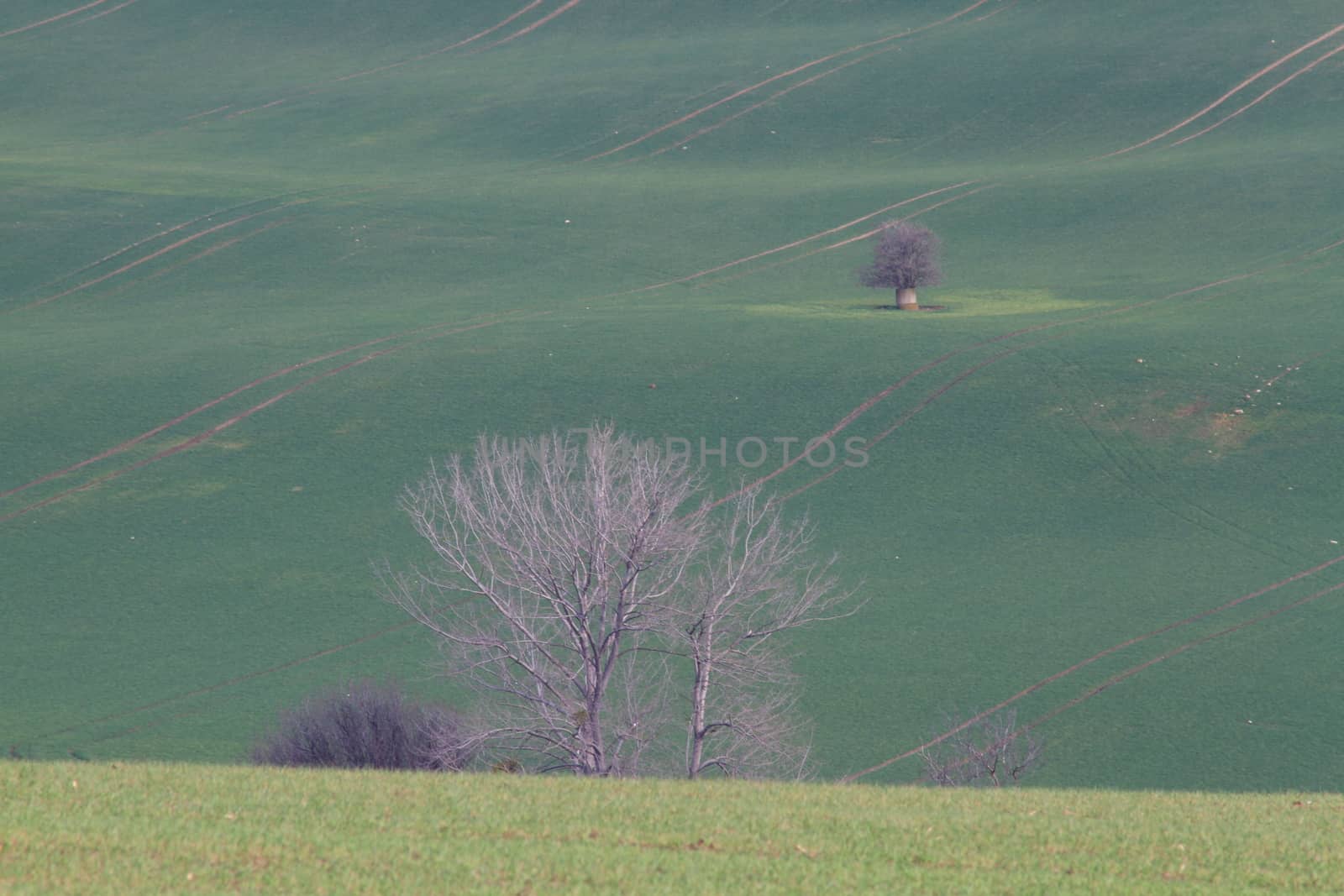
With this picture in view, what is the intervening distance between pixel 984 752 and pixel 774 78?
179 ft

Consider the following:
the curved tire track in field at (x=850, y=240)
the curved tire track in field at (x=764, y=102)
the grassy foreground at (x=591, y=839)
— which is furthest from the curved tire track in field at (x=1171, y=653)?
the curved tire track in field at (x=764, y=102)

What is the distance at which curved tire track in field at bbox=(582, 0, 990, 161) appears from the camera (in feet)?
231

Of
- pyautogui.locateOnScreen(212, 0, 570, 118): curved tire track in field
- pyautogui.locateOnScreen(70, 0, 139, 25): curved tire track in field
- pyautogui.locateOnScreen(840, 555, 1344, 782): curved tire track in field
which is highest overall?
pyautogui.locateOnScreen(70, 0, 139, 25): curved tire track in field

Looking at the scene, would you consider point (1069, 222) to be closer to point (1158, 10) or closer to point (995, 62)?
point (995, 62)

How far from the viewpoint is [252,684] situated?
28906 mm

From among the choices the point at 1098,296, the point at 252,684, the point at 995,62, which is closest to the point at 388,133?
the point at 995,62

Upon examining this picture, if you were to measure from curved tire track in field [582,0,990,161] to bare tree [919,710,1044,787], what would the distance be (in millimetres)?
46052

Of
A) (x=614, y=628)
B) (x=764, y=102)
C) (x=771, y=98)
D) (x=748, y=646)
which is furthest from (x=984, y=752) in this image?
(x=771, y=98)

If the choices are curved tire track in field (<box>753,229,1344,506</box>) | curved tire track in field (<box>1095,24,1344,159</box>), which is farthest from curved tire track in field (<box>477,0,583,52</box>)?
curved tire track in field (<box>753,229,1344,506</box>)

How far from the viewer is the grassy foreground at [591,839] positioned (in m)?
10.6

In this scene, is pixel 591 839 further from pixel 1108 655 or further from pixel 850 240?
pixel 850 240

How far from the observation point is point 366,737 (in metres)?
22.3

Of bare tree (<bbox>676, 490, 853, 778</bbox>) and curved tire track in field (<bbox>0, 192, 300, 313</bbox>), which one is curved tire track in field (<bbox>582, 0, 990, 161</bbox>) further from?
bare tree (<bbox>676, 490, 853, 778</bbox>)

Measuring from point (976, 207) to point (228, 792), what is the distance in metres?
49.8
